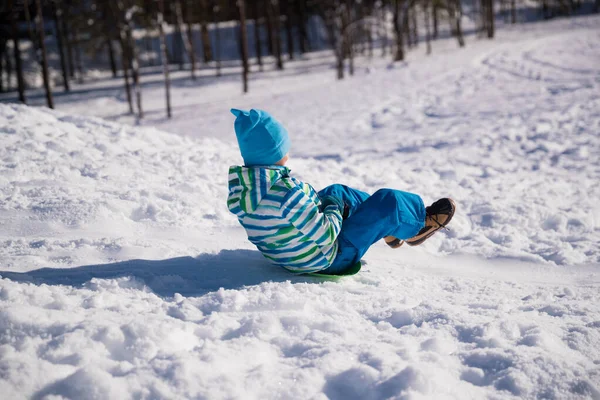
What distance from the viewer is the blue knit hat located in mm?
2857

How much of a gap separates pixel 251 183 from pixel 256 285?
616 millimetres

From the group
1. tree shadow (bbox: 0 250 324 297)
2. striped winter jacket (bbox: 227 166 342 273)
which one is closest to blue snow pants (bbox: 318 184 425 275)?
striped winter jacket (bbox: 227 166 342 273)

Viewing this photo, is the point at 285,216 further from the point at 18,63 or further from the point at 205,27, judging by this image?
the point at 205,27

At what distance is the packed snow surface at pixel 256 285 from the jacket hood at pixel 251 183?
50cm

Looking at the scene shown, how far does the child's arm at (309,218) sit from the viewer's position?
2.83 metres

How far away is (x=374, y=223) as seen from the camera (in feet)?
10.2

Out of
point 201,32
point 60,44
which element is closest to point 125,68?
point 60,44

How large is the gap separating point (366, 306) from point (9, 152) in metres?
3.96

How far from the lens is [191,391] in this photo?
6.52ft

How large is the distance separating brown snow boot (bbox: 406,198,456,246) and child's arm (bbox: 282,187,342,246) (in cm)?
76

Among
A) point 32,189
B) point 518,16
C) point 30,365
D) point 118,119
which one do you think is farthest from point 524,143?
point 518,16

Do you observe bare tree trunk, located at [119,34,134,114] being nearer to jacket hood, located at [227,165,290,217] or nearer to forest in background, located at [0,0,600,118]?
forest in background, located at [0,0,600,118]

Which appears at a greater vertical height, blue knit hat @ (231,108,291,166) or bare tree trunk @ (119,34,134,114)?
bare tree trunk @ (119,34,134,114)

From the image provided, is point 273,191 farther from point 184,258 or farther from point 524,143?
point 524,143
